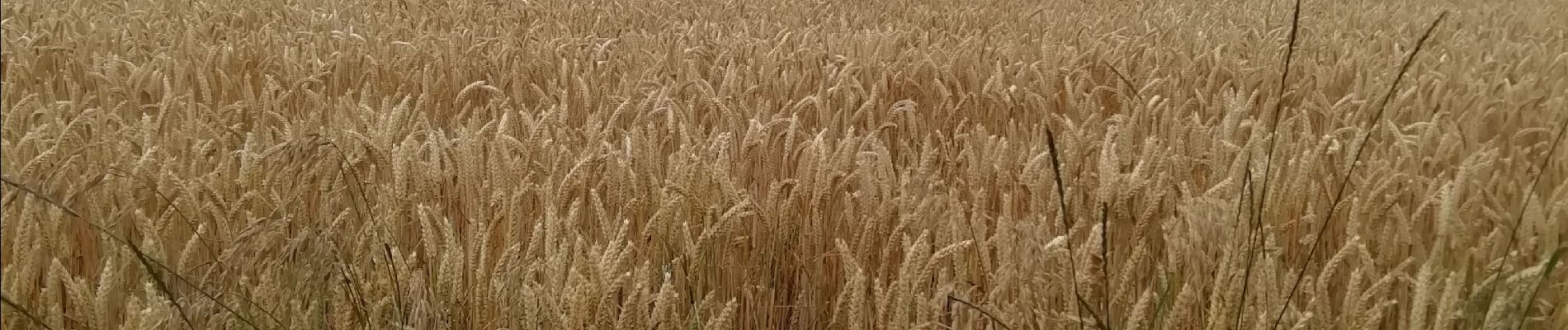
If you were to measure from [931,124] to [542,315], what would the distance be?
1565 mm

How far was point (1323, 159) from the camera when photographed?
1.79m

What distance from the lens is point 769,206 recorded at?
1.40 metres

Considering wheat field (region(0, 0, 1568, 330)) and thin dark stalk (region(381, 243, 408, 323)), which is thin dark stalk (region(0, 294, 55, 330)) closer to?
wheat field (region(0, 0, 1568, 330))

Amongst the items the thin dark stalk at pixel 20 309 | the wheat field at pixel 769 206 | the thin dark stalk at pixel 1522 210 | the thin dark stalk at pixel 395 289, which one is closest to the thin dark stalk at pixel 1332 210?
the wheat field at pixel 769 206

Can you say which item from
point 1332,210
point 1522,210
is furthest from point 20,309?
point 1522,210

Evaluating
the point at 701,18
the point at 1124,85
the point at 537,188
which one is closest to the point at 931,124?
the point at 1124,85

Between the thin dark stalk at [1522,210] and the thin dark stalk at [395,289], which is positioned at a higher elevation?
the thin dark stalk at [1522,210]

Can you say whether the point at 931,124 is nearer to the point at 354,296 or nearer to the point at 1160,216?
the point at 1160,216

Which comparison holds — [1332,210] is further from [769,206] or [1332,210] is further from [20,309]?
[20,309]

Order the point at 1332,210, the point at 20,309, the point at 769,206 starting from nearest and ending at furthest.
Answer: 1. the point at 20,309
2. the point at 1332,210
3. the point at 769,206

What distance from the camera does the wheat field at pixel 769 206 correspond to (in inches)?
40.9

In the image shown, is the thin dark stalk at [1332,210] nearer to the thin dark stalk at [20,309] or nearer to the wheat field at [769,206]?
the wheat field at [769,206]

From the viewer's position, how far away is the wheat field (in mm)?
1039

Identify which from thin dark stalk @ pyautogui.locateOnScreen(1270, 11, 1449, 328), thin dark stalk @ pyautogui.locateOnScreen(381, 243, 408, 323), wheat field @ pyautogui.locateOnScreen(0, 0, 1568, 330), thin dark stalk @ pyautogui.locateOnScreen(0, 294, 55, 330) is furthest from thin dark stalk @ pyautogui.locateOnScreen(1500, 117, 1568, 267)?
thin dark stalk @ pyautogui.locateOnScreen(0, 294, 55, 330)
